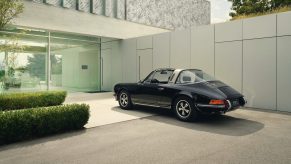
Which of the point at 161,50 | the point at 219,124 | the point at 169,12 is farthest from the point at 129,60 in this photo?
the point at 219,124

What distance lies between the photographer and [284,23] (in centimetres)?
905

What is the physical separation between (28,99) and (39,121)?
3738 millimetres

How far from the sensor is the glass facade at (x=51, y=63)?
1216cm

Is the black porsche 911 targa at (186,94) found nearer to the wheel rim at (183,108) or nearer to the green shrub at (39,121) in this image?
the wheel rim at (183,108)

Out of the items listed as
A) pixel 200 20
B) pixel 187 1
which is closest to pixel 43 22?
pixel 187 1

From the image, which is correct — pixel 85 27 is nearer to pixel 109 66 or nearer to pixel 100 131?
pixel 109 66

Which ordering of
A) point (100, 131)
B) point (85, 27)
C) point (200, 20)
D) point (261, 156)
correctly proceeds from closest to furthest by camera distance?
point (261, 156), point (100, 131), point (85, 27), point (200, 20)

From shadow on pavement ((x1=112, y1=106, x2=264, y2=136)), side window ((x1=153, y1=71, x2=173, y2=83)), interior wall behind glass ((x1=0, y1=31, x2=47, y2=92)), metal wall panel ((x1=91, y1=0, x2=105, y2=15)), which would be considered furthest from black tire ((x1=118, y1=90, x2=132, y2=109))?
metal wall panel ((x1=91, y1=0, x2=105, y2=15))

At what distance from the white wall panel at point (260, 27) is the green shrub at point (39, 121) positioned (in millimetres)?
7350

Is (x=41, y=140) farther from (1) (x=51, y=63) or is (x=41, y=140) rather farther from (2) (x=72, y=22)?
(2) (x=72, y=22)

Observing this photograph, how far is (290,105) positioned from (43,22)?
40.0 feet

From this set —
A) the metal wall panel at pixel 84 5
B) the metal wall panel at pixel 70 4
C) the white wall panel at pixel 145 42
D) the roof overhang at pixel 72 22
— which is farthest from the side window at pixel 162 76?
the metal wall panel at pixel 84 5

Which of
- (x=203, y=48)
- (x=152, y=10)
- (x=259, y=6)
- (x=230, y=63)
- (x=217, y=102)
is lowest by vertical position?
(x=217, y=102)

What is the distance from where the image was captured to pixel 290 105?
8.91 m
